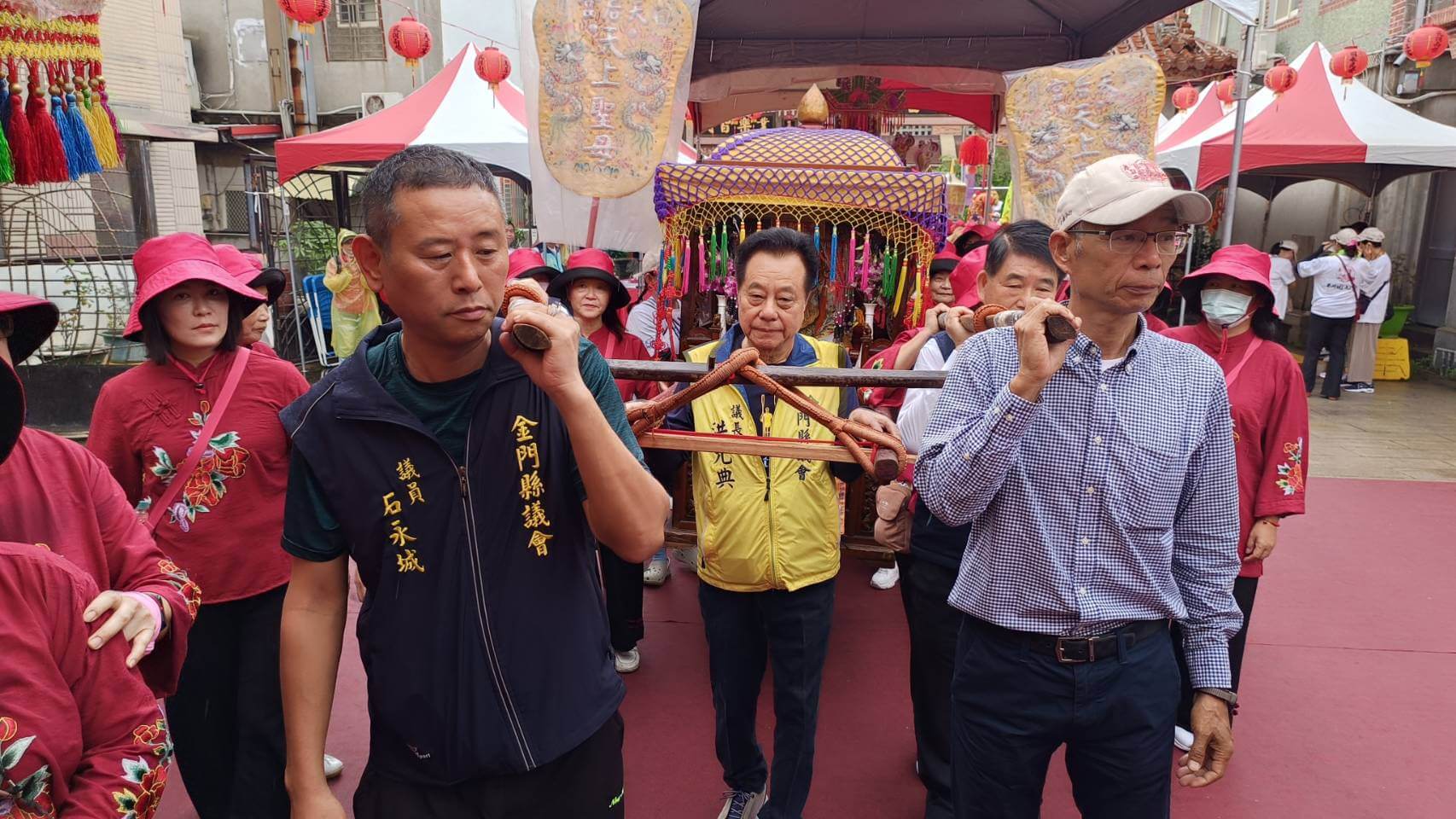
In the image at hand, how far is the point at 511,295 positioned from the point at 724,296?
266 cm

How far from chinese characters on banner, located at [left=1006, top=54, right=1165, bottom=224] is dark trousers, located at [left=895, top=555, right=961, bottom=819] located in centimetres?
243

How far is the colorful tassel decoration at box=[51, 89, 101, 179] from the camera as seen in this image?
2.94 meters

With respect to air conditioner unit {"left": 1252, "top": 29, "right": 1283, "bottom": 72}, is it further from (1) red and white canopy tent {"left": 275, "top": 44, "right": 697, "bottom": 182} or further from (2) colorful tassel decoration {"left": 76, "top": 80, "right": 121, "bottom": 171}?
(2) colorful tassel decoration {"left": 76, "top": 80, "right": 121, "bottom": 171}

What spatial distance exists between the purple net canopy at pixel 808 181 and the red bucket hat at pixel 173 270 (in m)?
1.68

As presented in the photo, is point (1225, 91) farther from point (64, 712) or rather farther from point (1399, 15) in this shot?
point (64, 712)

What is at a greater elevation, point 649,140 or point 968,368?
point 649,140

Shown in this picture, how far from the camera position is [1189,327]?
340 cm

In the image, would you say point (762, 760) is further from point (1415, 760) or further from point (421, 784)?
point (1415, 760)

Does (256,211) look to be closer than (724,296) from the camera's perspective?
No

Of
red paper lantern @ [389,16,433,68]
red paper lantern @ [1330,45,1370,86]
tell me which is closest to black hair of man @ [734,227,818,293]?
red paper lantern @ [389,16,433,68]

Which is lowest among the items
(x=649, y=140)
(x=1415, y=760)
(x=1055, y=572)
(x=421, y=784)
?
(x=1415, y=760)

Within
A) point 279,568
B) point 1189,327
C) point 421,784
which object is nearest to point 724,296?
point 1189,327

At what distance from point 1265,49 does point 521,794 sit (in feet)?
65.3

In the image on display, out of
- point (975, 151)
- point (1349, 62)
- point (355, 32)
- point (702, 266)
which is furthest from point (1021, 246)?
point (355, 32)
